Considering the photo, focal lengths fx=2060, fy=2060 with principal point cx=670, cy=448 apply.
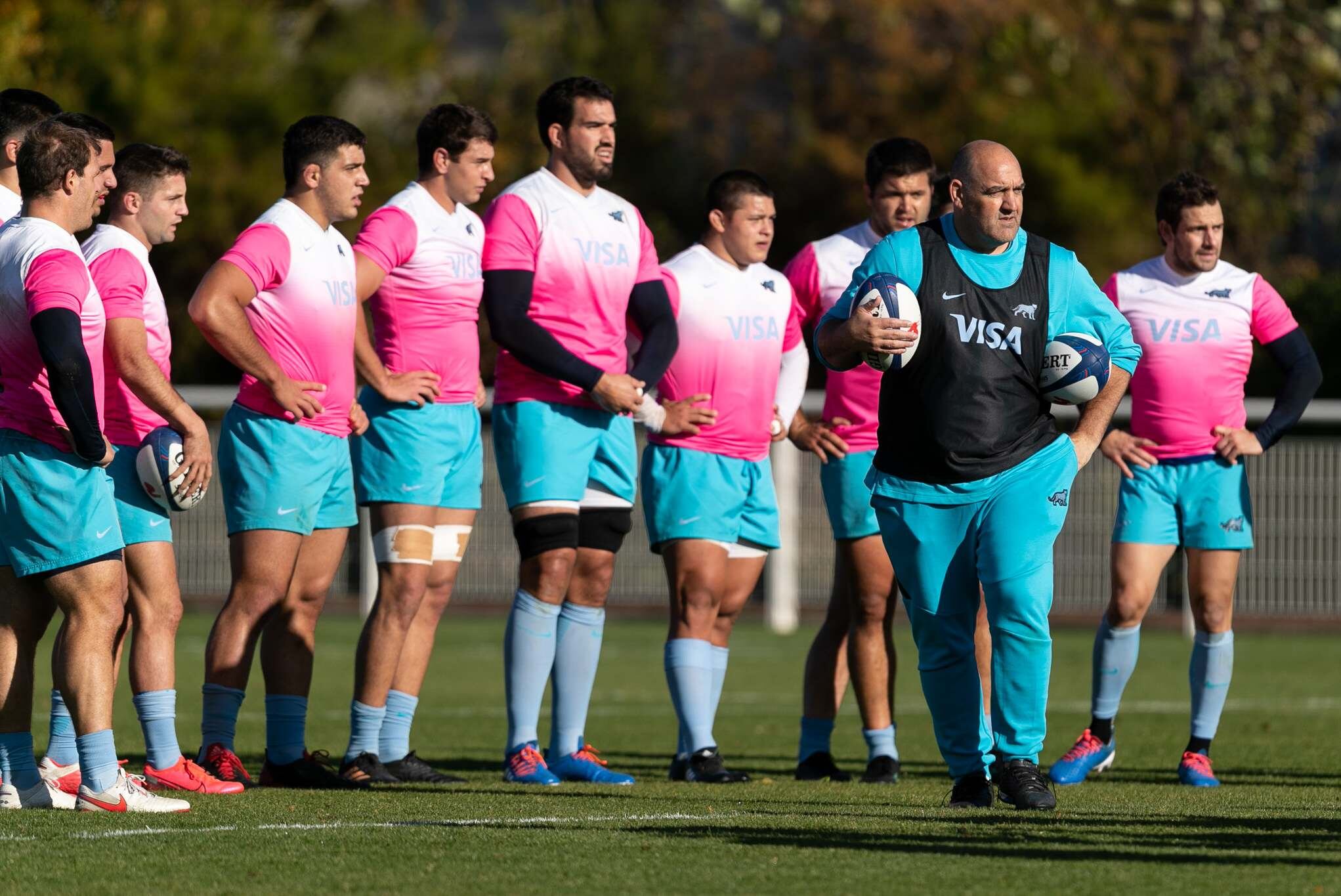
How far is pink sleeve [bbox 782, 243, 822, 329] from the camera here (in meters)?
9.12

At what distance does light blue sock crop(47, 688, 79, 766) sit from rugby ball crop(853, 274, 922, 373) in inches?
127

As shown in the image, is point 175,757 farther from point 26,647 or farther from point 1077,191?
point 1077,191

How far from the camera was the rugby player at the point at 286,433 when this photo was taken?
7.73 metres

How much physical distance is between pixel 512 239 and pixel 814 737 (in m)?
2.46

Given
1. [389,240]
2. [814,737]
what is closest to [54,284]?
[389,240]

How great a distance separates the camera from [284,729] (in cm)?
794

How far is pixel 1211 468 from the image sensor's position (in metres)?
8.91

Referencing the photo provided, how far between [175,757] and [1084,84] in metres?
24.2

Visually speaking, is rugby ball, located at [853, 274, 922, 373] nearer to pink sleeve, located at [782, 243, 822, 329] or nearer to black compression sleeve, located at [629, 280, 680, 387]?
black compression sleeve, located at [629, 280, 680, 387]

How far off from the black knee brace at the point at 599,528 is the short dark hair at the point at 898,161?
6.05 feet

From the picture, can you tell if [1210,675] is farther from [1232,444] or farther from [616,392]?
[616,392]

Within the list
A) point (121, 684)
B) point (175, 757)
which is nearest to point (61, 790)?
point (175, 757)

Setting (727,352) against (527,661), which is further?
(727,352)

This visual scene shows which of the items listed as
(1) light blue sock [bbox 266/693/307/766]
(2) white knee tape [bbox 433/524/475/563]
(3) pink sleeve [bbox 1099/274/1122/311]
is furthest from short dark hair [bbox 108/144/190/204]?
(3) pink sleeve [bbox 1099/274/1122/311]
